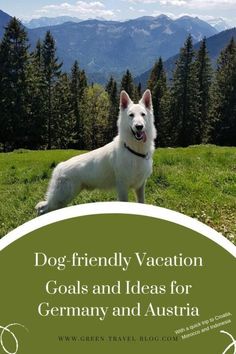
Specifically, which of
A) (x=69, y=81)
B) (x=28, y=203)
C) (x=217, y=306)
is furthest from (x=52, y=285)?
(x=69, y=81)

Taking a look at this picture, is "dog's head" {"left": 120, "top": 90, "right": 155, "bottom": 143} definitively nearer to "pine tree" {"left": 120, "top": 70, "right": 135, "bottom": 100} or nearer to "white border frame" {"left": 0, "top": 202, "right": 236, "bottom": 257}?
"white border frame" {"left": 0, "top": 202, "right": 236, "bottom": 257}

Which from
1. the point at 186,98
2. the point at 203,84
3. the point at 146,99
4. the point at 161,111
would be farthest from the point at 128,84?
the point at 146,99

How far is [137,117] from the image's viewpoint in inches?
345

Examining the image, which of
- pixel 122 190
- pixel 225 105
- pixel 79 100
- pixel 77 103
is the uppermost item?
pixel 225 105

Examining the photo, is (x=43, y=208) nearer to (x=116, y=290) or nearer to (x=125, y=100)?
(x=125, y=100)

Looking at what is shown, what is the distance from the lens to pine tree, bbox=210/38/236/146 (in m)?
68.4

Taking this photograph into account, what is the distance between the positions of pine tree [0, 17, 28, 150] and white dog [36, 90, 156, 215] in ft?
156

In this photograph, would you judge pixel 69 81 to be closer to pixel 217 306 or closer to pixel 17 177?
pixel 17 177

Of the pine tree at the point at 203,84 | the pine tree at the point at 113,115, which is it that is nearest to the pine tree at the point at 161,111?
the pine tree at the point at 203,84

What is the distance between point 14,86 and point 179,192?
4868 centimetres

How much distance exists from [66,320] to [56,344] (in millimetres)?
242

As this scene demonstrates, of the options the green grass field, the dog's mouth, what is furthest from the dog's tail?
the dog's mouth

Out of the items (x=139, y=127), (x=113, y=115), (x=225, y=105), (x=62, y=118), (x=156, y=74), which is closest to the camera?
(x=139, y=127)

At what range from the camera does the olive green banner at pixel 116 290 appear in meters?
4.89
